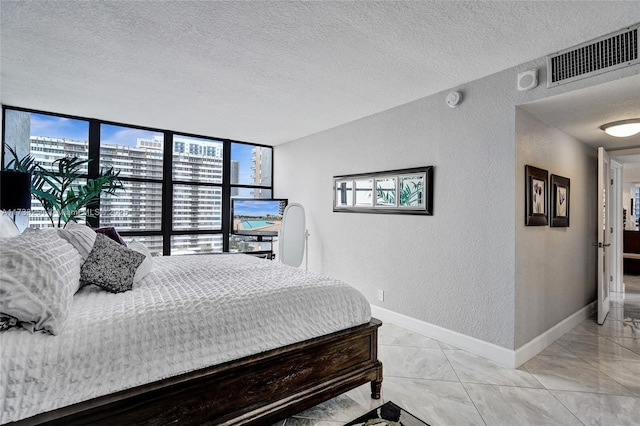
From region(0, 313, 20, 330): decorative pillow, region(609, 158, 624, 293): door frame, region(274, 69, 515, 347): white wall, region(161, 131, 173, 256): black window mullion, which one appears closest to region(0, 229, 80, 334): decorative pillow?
region(0, 313, 20, 330): decorative pillow

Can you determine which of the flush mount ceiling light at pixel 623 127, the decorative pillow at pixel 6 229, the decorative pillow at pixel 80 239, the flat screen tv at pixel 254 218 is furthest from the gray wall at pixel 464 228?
the decorative pillow at pixel 6 229

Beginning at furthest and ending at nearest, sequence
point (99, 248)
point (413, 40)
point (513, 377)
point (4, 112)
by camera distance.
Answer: point (4, 112)
point (513, 377)
point (413, 40)
point (99, 248)

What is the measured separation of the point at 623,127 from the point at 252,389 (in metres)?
3.73

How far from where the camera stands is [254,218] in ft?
16.6

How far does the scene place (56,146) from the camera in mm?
4062

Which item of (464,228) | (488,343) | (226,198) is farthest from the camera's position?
(226,198)

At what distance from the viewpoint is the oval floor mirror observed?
4.77 meters

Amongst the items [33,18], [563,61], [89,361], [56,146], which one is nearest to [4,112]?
[56,146]

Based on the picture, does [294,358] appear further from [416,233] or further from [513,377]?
[416,233]

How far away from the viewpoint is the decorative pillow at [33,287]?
1.25 metres

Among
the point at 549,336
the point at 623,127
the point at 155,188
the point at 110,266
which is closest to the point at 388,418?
the point at 110,266

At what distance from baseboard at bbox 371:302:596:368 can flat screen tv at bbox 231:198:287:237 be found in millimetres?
2046

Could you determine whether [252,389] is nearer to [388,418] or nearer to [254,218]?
[388,418]

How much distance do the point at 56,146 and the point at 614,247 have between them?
7.83 m
